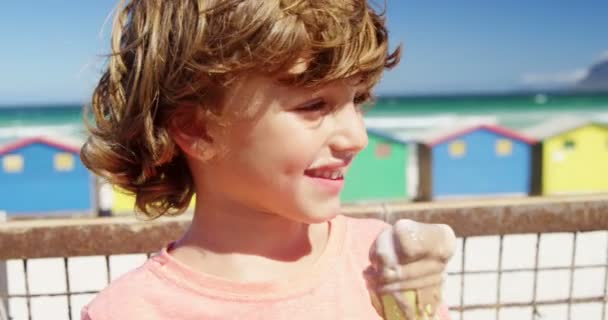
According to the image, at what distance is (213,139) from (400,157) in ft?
18.9

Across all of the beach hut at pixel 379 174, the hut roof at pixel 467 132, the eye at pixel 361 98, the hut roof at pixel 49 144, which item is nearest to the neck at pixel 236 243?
the eye at pixel 361 98

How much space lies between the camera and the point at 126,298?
3.32ft

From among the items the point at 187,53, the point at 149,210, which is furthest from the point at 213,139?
the point at 149,210

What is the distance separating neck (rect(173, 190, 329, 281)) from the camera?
3.49 feet

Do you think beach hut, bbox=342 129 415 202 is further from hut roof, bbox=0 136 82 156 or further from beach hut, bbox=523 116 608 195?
hut roof, bbox=0 136 82 156

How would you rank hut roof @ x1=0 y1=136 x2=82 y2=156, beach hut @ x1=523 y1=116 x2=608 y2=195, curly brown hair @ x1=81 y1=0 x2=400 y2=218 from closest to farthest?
curly brown hair @ x1=81 y1=0 x2=400 y2=218
hut roof @ x1=0 y1=136 x2=82 y2=156
beach hut @ x1=523 y1=116 x2=608 y2=195

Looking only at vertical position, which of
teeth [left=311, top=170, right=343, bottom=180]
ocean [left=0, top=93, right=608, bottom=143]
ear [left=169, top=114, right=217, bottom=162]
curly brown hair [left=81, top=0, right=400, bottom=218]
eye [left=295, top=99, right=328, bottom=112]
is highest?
curly brown hair [left=81, top=0, right=400, bottom=218]

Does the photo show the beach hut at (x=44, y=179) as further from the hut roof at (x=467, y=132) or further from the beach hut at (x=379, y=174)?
the hut roof at (x=467, y=132)

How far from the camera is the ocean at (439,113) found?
3416cm

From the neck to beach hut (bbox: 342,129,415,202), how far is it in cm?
545

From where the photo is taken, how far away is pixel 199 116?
3.27 ft

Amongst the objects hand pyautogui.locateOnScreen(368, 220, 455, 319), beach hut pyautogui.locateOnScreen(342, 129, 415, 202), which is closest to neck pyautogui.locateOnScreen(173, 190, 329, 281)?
hand pyautogui.locateOnScreen(368, 220, 455, 319)

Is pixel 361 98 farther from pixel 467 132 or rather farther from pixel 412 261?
pixel 467 132

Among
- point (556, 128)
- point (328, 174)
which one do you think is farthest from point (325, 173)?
point (556, 128)
